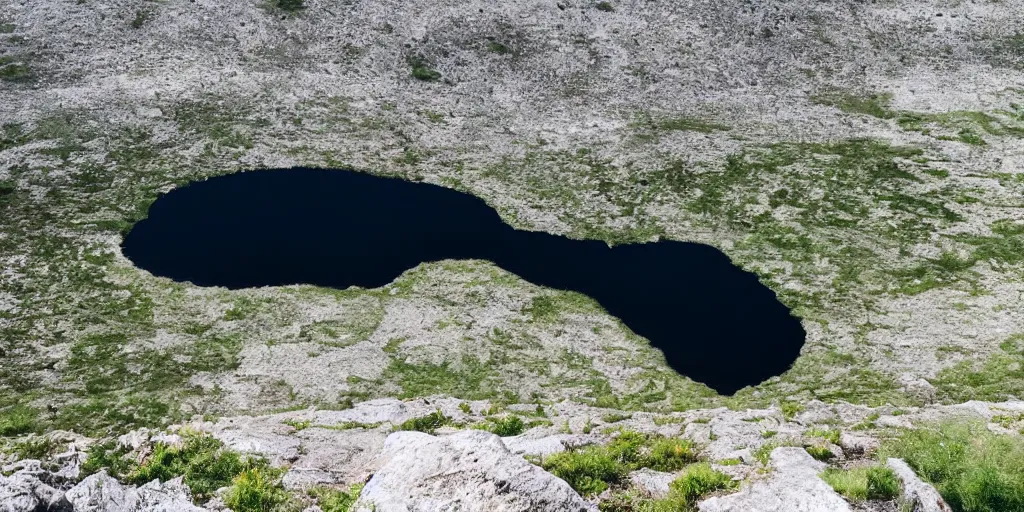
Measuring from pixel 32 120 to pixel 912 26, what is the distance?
92559mm

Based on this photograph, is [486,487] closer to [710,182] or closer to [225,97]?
[710,182]

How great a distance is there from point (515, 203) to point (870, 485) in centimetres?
4172

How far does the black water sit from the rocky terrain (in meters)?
1.62

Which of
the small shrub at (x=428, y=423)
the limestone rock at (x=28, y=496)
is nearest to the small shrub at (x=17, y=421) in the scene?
the limestone rock at (x=28, y=496)

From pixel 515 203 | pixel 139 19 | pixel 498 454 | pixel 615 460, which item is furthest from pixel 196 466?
pixel 139 19

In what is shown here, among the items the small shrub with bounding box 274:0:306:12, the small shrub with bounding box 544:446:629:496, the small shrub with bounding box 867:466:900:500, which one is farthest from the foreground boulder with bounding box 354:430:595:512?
the small shrub with bounding box 274:0:306:12

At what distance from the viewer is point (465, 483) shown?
69.6ft

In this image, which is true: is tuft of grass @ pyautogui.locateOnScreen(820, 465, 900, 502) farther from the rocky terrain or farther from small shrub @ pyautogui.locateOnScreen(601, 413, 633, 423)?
small shrub @ pyautogui.locateOnScreen(601, 413, 633, 423)

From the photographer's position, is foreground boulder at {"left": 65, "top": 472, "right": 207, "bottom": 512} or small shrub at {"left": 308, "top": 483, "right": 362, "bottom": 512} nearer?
small shrub at {"left": 308, "top": 483, "right": 362, "bottom": 512}

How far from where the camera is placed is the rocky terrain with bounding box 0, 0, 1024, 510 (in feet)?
125

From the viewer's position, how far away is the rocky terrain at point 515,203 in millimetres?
38250

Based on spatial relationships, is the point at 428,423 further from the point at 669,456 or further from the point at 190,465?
the point at 669,456

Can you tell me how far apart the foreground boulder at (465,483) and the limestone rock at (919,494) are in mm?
9324

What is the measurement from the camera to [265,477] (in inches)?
1051
